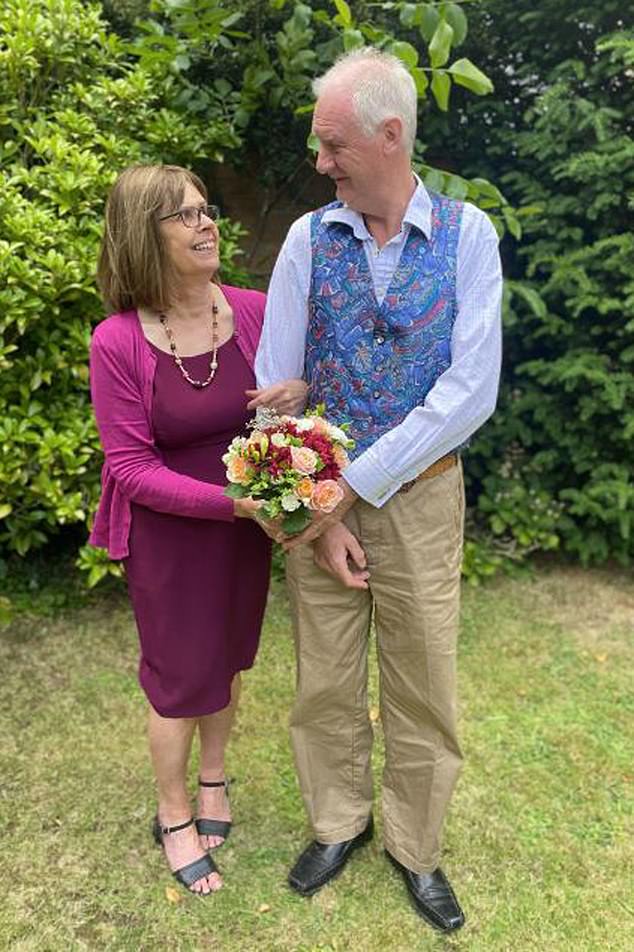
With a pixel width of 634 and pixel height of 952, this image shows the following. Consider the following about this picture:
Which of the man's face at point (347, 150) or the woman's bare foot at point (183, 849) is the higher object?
the man's face at point (347, 150)

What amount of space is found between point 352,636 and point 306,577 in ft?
0.73

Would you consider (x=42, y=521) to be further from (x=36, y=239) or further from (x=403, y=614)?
(x=403, y=614)

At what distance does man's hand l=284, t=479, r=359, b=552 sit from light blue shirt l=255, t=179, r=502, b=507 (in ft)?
0.09

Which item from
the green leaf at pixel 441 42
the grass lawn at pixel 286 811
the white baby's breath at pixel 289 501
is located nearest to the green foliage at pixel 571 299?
the grass lawn at pixel 286 811

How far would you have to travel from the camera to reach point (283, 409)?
2.06m

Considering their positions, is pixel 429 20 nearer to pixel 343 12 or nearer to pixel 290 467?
pixel 343 12

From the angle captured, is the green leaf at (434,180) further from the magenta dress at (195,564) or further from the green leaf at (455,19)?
the magenta dress at (195,564)

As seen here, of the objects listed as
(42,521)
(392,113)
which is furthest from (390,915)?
(42,521)

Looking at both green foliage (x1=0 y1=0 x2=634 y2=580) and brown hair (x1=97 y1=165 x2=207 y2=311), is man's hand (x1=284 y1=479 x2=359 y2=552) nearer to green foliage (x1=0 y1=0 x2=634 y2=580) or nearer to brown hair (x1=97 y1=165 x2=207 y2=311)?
brown hair (x1=97 y1=165 x2=207 y2=311)

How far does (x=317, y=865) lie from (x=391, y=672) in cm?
72

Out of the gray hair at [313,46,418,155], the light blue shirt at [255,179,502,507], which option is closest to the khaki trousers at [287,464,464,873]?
the light blue shirt at [255,179,502,507]

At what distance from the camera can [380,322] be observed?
1906mm

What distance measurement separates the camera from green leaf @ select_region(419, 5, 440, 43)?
3076mm

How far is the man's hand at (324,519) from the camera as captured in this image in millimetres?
1957
